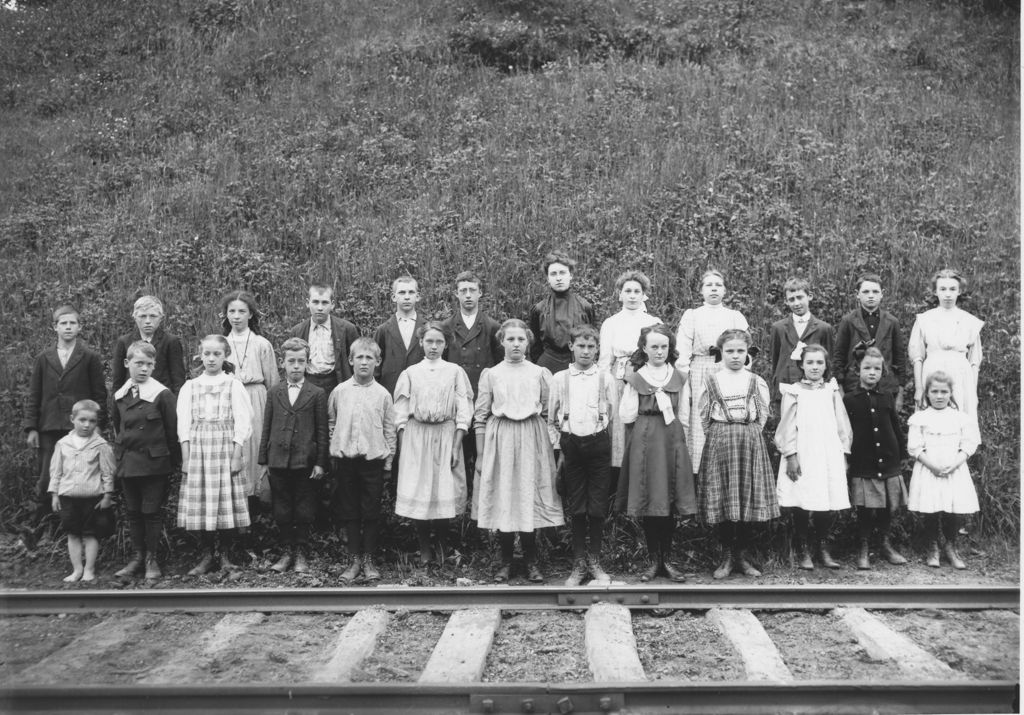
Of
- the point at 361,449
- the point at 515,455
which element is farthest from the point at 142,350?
the point at 515,455

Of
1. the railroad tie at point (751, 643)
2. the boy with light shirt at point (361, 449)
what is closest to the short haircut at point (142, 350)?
the boy with light shirt at point (361, 449)

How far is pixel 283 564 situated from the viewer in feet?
20.6

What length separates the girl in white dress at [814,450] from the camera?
609 cm

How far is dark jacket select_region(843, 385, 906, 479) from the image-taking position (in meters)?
6.31

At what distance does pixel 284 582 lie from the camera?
6055 mm

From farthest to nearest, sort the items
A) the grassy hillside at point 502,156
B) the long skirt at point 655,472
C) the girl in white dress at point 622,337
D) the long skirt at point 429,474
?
1. the grassy hillside at point 502,156
2. the girl in white dress at point 622,337
3. the long skirt at point 429,474
4. the long skirt at point 655,472

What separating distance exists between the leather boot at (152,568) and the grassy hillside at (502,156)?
1830mm

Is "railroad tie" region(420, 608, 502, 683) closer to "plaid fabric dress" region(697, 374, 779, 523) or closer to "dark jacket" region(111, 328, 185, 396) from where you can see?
"plaid fabric dress" region(697, 374, 779, 523)

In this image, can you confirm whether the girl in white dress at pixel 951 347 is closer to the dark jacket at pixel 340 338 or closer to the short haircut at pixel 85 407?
the dark jacket at pixel 340 338

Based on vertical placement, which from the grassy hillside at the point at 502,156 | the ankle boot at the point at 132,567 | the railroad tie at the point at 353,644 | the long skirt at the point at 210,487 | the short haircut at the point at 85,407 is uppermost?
the grassy hillside at the point at 502,156

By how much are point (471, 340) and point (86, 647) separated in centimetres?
352

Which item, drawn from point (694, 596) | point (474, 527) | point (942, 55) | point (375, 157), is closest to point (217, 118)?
point (375, 157)

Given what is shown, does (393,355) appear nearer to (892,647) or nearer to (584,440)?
(584,440)

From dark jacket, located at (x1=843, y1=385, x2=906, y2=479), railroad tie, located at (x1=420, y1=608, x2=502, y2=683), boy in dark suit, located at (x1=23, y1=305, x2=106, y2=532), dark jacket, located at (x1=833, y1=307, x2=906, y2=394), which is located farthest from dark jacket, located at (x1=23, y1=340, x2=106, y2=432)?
dark jacket, located at (x1=833, y1=307, x2=906, y2=394)
